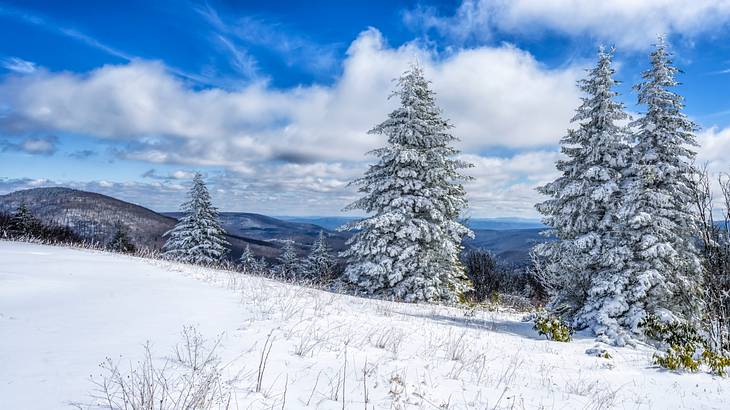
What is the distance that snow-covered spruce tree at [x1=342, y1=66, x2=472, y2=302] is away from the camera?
54.1ft

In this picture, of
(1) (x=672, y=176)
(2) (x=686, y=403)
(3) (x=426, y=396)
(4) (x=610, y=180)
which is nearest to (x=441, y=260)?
(4) (x=610, y=180)

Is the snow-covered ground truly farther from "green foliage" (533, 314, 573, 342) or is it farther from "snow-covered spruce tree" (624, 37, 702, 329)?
"snow-covered spruce tree" (624, 37, 702, 329)

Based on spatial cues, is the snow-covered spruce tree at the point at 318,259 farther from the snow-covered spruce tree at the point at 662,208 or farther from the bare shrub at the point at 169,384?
the bare shrub at the point at 169,384

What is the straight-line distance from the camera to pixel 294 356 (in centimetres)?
490

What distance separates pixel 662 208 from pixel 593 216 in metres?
1.83

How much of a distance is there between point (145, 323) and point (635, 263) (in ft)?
41.3

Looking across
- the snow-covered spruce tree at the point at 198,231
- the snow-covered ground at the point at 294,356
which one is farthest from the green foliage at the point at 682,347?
the snow-covered spruce tree at the point at 198,231

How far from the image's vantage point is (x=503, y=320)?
1379 cm

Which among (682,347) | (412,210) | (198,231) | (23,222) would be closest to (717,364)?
(682,347)

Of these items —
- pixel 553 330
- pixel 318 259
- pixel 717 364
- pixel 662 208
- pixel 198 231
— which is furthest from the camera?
pixel 318 259

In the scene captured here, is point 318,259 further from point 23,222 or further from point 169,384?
point 169,384

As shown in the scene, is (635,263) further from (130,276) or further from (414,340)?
(130,276)

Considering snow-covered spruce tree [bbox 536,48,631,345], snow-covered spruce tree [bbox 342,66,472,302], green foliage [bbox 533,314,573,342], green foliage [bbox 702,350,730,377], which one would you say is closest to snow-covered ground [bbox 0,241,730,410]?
green foliage [bbox 702,350,730,377]

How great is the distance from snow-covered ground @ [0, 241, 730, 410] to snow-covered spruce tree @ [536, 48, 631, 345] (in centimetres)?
306
